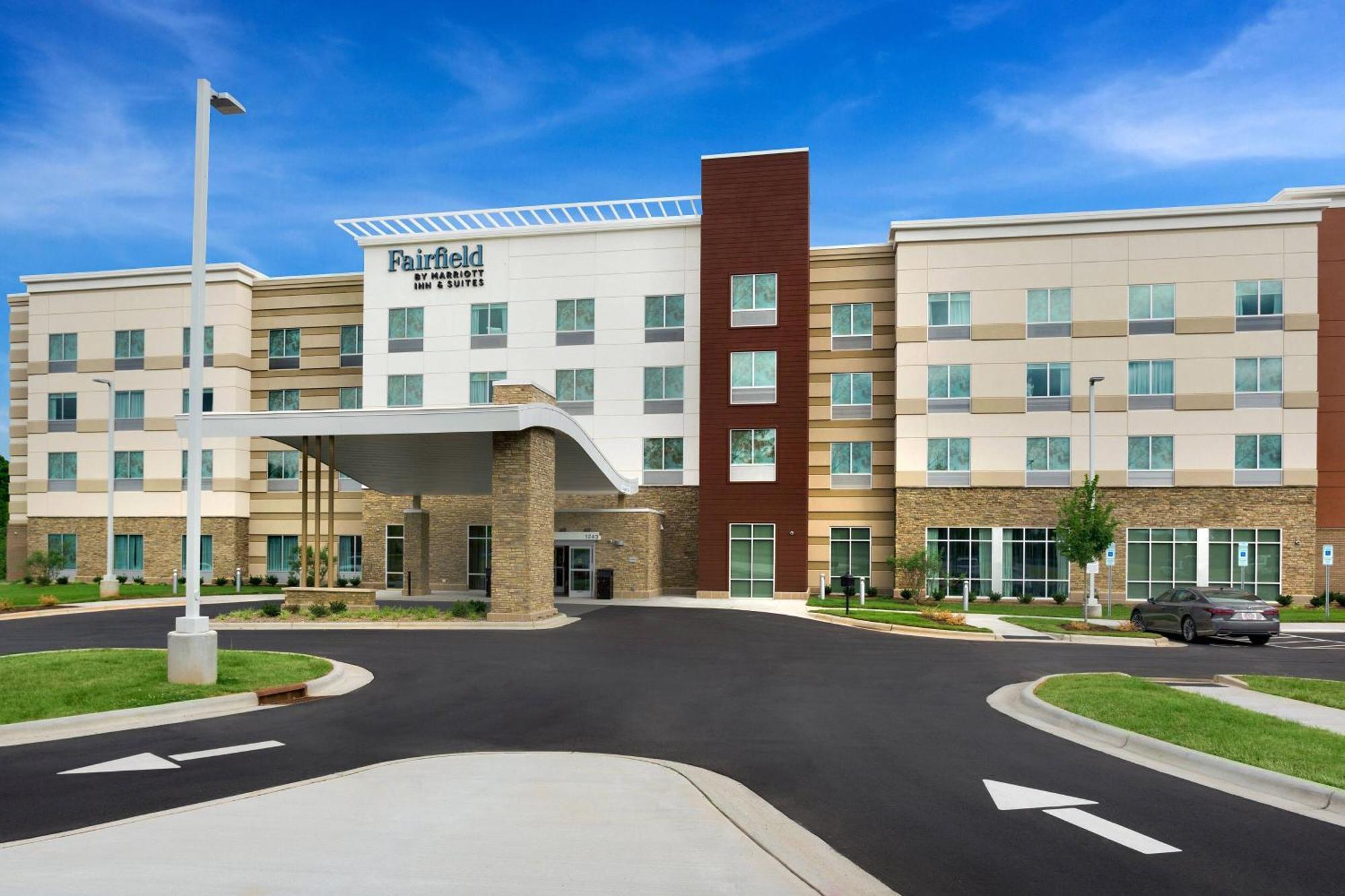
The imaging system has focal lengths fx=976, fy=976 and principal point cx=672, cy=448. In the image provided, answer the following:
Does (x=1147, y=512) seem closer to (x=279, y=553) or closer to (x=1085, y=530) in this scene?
(x=1085, y=530)

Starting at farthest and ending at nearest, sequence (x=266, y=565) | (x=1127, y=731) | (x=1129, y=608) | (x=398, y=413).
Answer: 1. (x=266, y=565)
2. (x=1129, y=608)
3. (x=398, y=413)
4. (x=1127, y=731)

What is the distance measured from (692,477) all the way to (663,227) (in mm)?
10493

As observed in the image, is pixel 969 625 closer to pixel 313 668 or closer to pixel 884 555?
pixel 884 555

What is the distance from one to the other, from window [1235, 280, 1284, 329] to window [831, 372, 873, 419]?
14262 millimetres

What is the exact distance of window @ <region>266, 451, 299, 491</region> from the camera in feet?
151

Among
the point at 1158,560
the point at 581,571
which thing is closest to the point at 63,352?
the point at 581,571

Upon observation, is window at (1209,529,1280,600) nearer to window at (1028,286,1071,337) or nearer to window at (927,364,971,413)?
window at (1028,286,1071,337)

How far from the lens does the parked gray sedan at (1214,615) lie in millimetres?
23547

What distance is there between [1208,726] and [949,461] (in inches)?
1147

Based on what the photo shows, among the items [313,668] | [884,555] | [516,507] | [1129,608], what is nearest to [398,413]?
[516,507]

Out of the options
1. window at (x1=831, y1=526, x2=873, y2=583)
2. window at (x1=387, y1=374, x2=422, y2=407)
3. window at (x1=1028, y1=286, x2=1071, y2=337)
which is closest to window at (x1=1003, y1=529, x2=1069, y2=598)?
window at (x1=831, y1=526, x2=873, y2=583)

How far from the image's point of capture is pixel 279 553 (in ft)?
151

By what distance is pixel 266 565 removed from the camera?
46.1 metres

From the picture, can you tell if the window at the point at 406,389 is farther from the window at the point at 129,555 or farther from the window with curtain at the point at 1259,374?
the window with curtain at the point at 1259,374
